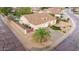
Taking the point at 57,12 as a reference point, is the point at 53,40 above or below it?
below

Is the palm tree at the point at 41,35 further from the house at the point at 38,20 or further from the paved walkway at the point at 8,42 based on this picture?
the paved walkway at the point at 8,42

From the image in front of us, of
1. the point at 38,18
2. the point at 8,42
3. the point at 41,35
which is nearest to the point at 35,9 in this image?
the point at 38,18

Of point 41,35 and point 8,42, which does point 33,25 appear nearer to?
point 41,35

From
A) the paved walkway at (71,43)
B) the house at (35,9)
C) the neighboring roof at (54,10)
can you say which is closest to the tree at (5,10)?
the house at (35,9)

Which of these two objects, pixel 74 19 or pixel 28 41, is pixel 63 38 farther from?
pixel 28 41

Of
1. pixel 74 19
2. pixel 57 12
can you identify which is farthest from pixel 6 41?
pixel 74 19
